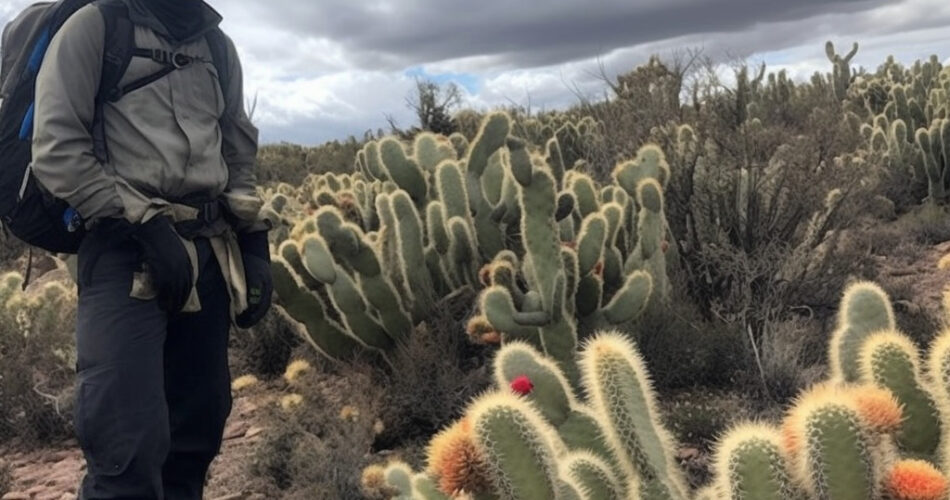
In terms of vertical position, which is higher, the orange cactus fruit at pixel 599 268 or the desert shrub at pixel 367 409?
the orange cactus fruit at pixel 599 268

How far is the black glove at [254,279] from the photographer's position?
3.94m

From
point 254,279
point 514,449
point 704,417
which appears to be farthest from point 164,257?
point 704,417

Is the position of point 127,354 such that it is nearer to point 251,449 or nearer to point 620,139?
point 251,449

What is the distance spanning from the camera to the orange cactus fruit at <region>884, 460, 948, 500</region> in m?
2.09

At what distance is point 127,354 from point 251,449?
2442 mm

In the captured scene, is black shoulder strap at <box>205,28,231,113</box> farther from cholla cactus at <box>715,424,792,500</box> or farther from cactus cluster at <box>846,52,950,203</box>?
cactus cluster at <box>846,52,950,203</box>

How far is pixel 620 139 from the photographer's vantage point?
871 cm

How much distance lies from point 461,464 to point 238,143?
2.14m

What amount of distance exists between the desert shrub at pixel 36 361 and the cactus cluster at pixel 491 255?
1806 millimetres

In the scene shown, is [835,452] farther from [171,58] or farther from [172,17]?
[172,17]

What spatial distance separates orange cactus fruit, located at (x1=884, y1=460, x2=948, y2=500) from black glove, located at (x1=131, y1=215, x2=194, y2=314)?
2.36m

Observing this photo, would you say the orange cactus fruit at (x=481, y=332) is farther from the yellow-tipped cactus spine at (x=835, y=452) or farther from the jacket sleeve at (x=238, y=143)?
the yellow-tipped cactus spine at (x=835, y=452)

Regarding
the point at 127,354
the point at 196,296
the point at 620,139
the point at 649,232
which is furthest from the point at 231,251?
the point at 620,139

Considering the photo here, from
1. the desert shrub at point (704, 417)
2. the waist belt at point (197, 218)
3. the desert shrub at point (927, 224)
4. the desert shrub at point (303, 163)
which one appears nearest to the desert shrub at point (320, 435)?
the waist belt at point (197, 218)
